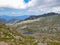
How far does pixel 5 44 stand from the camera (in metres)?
183

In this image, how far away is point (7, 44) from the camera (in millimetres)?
183000

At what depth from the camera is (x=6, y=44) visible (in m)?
183

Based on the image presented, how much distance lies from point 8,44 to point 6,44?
329 centimetres

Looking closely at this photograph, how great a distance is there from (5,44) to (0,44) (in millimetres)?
7368

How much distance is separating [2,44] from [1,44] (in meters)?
1.20

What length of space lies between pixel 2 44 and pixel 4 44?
2589mm

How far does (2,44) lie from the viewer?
7092 inches

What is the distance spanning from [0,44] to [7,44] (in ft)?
30.2

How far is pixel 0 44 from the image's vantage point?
177 meters

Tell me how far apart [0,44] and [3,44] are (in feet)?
15.3

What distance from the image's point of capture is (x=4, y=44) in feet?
596

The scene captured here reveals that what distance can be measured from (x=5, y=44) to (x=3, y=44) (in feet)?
8.99

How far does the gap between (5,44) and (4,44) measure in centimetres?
134
